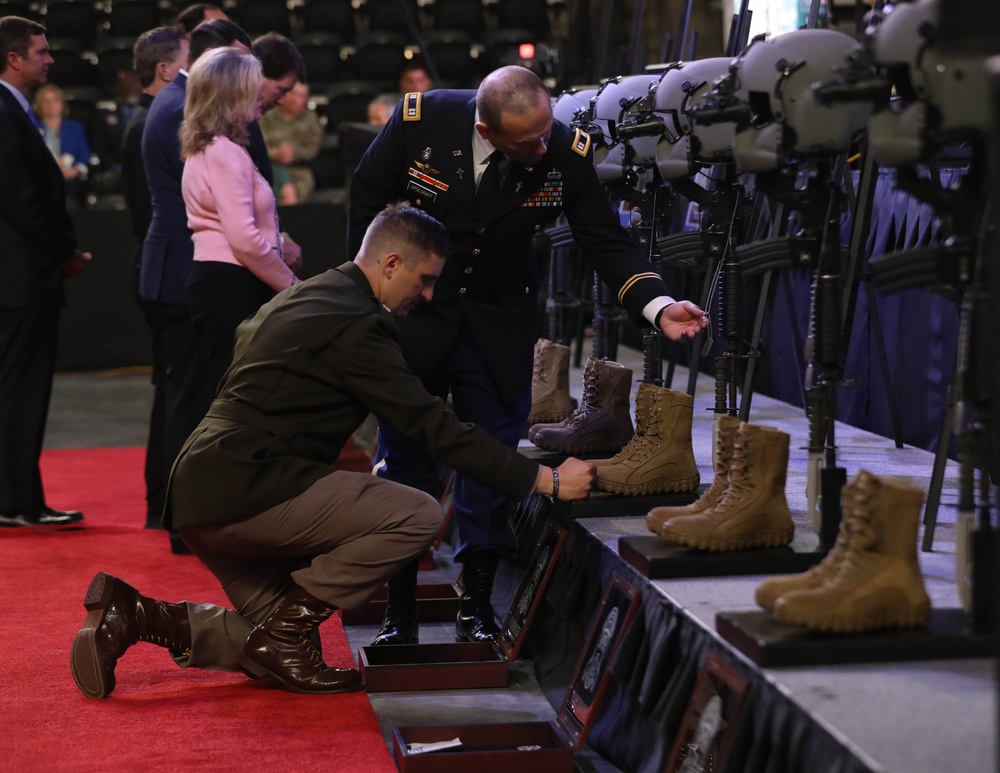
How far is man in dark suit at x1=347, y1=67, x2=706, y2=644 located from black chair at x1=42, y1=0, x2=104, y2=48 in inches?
329

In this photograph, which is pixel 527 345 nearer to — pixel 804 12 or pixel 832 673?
pixel 832 673

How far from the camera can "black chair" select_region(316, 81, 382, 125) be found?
10367 millimetres

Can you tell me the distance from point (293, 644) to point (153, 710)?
330mm

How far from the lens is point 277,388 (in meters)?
3.03

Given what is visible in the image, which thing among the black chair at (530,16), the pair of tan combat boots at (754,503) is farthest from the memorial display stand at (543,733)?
the black chair at (530,16)

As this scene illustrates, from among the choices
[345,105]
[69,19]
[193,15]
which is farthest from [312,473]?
[69,19]

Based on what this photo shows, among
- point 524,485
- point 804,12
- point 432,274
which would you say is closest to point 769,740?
point 524,485

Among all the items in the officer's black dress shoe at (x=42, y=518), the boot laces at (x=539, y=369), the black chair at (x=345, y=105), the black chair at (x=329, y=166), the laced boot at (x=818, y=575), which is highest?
the black chair at (x=345, y=105)

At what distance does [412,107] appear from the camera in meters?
3.45

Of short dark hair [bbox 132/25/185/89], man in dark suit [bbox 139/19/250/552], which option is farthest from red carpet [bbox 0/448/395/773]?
short dark hair [bbox 132/25/185/89]

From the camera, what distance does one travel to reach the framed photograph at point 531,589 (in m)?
3.39

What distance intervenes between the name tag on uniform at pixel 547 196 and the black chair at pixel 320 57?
300 inches

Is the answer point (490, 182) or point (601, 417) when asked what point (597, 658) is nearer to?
point (601, 417)

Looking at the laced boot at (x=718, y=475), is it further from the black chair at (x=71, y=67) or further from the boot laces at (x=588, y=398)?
the black chair at (x=71, y=67)
